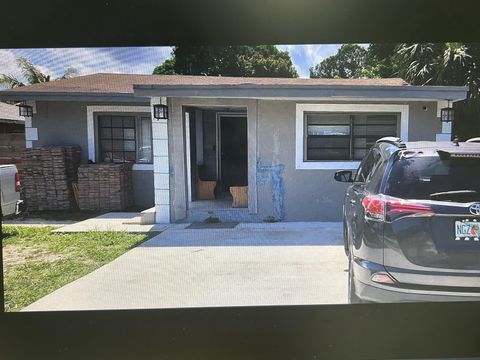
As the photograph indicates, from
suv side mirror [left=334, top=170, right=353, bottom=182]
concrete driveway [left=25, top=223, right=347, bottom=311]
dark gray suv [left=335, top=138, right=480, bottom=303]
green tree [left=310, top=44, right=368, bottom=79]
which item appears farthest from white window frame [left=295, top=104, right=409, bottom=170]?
dark gray suv [left=335, top=138, right=480, bottom=303]

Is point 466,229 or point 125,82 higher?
point 125,82

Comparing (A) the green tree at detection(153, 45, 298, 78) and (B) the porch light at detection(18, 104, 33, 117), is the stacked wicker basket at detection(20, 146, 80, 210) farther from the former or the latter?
(A) the green tree at detection(153, 45, 298, 78)

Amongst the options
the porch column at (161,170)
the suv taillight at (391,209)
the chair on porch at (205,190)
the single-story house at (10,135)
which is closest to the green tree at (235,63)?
the porch column at (161,170)

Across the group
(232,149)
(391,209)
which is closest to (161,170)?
(232,149)

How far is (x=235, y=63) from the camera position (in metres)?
12.1

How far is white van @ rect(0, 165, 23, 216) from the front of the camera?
7438 mm

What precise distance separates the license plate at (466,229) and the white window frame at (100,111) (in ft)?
27.2

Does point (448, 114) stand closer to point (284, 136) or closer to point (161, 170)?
point (284, 136)

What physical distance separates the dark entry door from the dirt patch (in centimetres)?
524

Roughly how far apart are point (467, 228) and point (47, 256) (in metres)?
5.76

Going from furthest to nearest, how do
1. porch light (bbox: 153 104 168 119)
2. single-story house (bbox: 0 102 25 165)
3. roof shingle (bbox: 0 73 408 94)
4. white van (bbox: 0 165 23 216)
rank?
single-story house (bbox: 0 102 25 165)
roof shingle (bbox: 0 73 408 94)
porch light (bbox: 153 104 168 119)
white van (bbox: 0 165 23 216)

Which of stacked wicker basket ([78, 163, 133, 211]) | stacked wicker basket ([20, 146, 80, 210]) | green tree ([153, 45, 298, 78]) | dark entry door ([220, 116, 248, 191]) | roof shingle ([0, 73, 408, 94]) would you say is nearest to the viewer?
green tree ([153, 45, 298, 78])

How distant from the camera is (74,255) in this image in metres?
6.48
